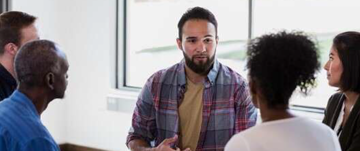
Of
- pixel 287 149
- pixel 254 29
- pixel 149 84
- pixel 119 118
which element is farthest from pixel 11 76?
pixel 119 118

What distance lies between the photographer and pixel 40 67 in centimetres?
151

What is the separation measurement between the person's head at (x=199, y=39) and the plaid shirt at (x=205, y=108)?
2.1 inches

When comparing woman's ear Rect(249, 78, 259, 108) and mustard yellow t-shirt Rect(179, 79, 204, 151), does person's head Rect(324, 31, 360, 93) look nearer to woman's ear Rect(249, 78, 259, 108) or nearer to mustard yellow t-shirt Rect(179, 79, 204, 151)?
mustard yellow t-shirt Rect(179, 79, 204, 151)

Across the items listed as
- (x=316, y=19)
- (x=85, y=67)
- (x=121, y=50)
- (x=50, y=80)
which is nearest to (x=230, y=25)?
(x=316, y=19)

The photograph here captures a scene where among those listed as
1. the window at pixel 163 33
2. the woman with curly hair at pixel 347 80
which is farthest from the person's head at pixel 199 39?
the window at pixel 163 33

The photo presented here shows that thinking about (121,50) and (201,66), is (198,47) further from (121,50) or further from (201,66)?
(121,50)

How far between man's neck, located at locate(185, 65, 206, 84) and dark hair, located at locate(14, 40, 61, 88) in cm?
91

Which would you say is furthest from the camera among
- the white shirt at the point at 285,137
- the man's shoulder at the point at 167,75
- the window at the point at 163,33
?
the window at the point at 163,33

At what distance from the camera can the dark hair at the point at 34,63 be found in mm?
1506

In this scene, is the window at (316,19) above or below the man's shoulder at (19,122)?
above

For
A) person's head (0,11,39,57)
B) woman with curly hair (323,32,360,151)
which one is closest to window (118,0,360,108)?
woman with curly hair (323,32,360,151)

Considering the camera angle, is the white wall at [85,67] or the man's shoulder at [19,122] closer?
the man's shoulder at [19,122]

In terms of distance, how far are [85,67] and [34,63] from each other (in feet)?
10.2

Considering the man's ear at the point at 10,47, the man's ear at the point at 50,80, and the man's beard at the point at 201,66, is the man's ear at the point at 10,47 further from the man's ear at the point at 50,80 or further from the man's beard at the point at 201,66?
the man's beard at the point at 201,66
